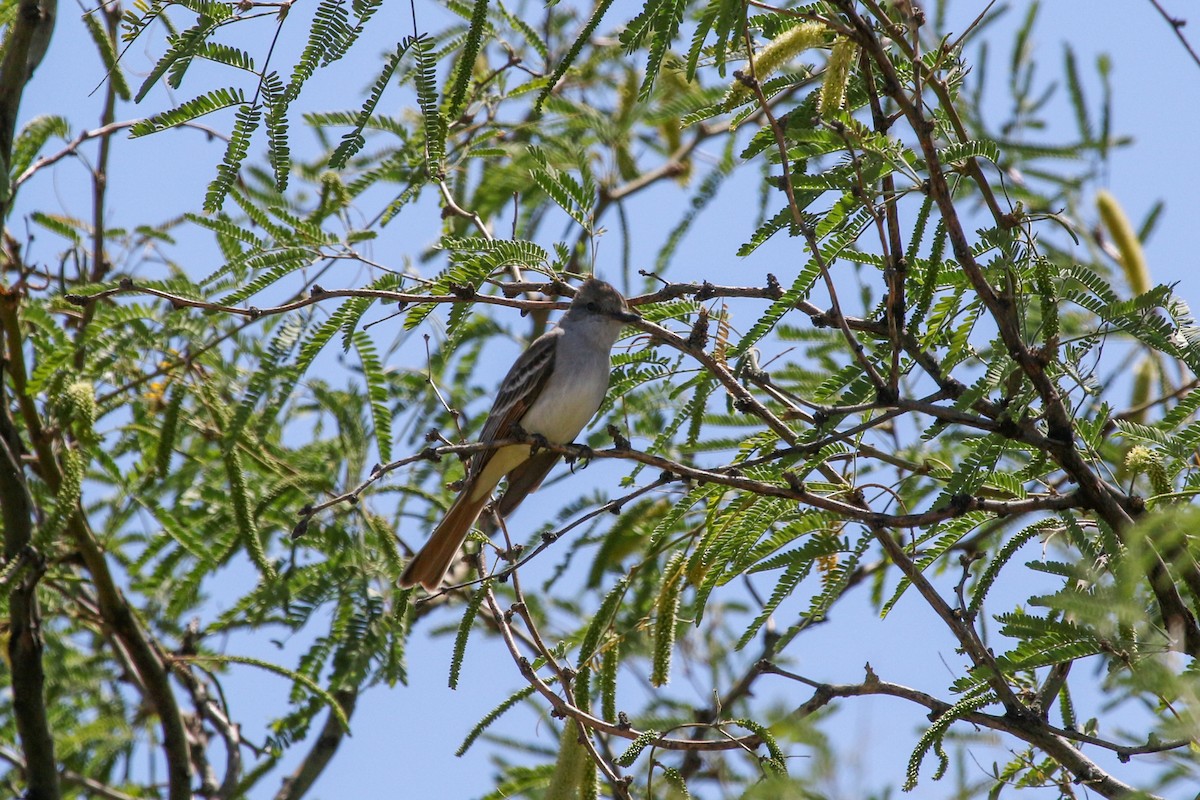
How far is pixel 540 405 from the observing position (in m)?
6.70

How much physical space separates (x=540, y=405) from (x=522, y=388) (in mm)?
217

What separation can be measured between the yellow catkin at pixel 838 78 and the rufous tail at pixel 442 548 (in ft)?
8.87

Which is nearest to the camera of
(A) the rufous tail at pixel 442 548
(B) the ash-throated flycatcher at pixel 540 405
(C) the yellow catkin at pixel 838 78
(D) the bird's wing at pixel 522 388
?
(C) the yellow catkin at pixel 838 78

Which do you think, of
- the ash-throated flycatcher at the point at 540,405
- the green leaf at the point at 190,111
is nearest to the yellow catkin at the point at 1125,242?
the ash-throated flycatcher at the point at 540,405

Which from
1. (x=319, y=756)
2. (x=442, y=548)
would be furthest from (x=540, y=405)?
(x=319, y=756)

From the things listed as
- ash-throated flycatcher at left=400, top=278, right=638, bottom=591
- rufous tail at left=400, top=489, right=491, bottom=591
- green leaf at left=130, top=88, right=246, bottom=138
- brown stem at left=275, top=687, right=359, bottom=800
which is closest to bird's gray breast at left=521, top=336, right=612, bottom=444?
ash-throated flycatcher at left=400, top=278, right=638, bottom=591

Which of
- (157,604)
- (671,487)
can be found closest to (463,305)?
(671,487)

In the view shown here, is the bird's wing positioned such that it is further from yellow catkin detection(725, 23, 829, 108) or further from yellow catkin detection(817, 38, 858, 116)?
yellow catkin detection(817, 38, 858, 116)

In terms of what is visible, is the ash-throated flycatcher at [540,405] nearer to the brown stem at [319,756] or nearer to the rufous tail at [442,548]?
the rufous tail at [442,548]

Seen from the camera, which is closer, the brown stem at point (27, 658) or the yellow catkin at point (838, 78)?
the yellow catkin at point (838, 78)

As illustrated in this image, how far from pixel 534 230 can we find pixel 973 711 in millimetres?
5165

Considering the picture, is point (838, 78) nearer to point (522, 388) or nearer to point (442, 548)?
point (442, 548)

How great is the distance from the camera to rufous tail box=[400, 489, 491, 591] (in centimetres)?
586

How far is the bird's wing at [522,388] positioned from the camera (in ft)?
22.3
